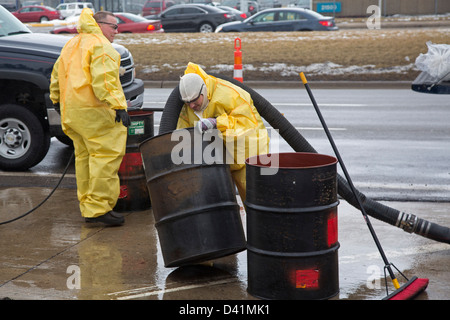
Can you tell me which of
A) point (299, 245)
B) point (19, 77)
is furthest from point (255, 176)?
point (19, 77)

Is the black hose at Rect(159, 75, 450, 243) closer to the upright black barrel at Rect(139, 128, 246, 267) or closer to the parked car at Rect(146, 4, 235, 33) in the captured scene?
the upright black barrel at Rect(139, 128, 246, 267)

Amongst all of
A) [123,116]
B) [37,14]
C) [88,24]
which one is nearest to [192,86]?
[123,116]

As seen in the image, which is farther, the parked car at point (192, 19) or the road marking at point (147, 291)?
the parked car at point (192, 19)

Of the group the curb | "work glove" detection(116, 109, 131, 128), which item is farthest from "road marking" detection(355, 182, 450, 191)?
the curb

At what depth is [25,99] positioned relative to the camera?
8.52 m

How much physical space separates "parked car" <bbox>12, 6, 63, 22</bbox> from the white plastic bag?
41405 mm

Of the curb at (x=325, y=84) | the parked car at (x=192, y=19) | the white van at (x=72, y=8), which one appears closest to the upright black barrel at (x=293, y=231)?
the curb at (x=325, y=84)

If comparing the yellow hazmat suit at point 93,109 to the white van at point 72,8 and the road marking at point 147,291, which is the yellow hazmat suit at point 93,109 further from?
the white van at point 72,8

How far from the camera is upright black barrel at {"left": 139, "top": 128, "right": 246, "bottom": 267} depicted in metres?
4.83

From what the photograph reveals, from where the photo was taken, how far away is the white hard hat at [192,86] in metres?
5.04

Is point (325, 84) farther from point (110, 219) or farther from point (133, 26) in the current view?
point (133, 26)

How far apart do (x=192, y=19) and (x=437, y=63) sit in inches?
955

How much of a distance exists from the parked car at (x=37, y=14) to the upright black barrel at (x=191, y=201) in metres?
42.0
